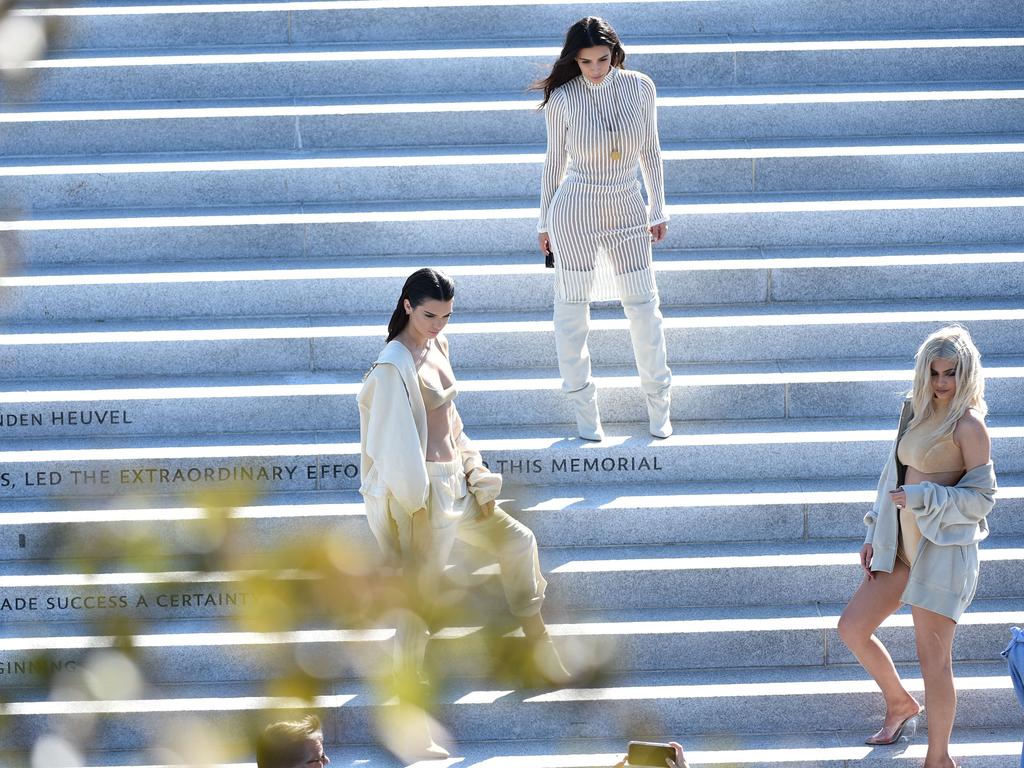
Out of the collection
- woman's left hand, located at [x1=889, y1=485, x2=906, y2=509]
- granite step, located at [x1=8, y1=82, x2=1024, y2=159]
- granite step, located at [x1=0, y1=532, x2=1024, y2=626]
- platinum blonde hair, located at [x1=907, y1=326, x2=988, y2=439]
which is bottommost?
granite step, located at [x1=0, y1=532, x2=1024, y2=626]

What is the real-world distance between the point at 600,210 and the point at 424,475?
6.69 ft

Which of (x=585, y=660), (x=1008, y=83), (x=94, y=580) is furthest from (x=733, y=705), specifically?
(x=1008, y=83)

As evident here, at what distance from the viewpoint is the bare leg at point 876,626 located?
535cm

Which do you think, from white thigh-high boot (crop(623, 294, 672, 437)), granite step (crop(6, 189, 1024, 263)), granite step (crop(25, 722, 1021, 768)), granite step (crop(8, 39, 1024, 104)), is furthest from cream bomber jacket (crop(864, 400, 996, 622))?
granite step (crop(8, 39, 1024, 104))

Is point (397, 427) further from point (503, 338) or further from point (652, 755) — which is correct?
point (503, 338)

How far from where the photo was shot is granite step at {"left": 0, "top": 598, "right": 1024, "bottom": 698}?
19.7ft

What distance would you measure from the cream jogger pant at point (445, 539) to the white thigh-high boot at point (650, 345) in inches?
53.8

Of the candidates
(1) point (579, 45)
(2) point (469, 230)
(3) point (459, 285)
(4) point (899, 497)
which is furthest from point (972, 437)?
(2) point (469, 230)

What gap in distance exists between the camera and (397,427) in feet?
16.7

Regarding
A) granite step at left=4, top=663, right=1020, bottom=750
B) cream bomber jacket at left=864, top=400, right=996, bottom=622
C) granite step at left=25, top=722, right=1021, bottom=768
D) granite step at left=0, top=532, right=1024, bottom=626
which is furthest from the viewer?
granite step at left=0, top=532, right=1024, bottom=626

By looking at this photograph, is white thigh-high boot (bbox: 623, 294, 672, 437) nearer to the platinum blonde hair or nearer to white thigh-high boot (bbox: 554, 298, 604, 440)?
white thigh-high boot (bbox: 554, 298, 604, 440)

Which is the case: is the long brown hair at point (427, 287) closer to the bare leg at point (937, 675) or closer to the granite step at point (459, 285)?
the bare leg at point (937, 675)

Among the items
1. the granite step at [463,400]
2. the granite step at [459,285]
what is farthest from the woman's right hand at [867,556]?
the granite step at [459,285]

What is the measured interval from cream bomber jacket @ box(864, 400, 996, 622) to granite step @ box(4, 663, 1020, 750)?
85cm
